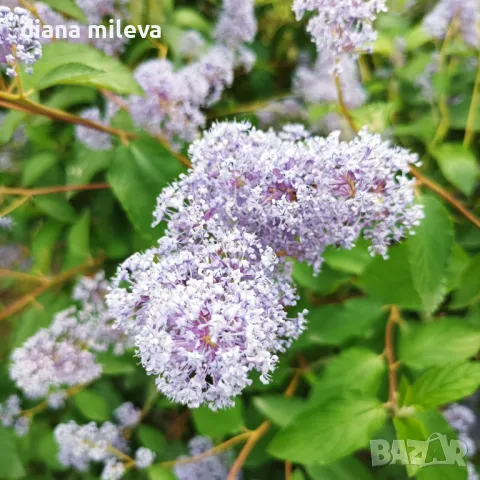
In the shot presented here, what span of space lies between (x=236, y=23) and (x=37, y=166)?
3.29 ft

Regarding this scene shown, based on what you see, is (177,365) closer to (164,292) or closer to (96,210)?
(164,292)

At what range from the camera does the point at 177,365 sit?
760mm

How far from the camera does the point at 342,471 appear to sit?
4.50 ft

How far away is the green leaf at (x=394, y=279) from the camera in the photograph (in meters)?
1.32

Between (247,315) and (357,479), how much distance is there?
0.90 metres

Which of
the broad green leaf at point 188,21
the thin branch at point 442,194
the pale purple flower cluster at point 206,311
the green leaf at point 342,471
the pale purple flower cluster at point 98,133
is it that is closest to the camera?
the pale purple flower cluster at point 206,311

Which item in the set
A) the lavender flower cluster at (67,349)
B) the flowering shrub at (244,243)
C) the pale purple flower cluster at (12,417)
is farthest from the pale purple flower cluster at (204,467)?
the pale purple flower cluster at (12,417)

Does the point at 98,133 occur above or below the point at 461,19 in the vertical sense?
below

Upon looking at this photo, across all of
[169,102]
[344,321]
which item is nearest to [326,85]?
[169,102]

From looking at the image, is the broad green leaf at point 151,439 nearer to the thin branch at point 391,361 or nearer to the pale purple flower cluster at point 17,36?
the thin branch at point 391,361

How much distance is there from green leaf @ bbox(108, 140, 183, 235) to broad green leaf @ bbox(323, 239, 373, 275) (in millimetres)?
518

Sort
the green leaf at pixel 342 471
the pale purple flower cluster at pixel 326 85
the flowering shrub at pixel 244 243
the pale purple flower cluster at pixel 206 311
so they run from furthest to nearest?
the pale purple flower cluster at pixel 326 85 < the green leaf at pixel 342 471 < the flowering shrub at pixel 244 243 < the pale purple flower cluster at pixel 206 311

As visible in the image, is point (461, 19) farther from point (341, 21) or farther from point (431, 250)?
point (431, 250)

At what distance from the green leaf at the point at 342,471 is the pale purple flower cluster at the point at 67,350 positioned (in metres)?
0.70
